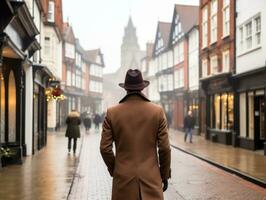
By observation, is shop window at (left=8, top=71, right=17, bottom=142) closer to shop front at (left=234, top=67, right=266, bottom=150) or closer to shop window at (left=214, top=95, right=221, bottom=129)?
shop front at (left=234, top=67, right=266, bottom=150)

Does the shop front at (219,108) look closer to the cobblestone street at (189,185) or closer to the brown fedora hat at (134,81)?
the cobblestone street at (189,185)

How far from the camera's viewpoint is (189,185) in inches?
490

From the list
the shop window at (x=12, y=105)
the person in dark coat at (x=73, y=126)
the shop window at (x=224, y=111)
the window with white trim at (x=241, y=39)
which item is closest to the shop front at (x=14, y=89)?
the shop window at (x=12, y=105)

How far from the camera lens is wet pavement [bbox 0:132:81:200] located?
33.7 feet

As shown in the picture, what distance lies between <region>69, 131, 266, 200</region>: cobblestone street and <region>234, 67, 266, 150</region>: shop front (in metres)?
6.17

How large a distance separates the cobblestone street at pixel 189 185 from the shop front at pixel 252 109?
20.3 ft

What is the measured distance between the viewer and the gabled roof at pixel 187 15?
4625cm

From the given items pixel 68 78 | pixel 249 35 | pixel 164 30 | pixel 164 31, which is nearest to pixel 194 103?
pixel 249 35

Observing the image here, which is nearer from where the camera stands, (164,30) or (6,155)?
(6,155)

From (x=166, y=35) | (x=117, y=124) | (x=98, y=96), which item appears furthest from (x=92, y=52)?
(x=117, y=124)

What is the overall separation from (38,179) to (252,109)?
1367cm

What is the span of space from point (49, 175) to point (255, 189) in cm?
517

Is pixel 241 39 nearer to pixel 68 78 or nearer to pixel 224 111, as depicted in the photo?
pixel 224 111

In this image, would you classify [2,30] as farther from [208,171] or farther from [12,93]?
[208,171]
